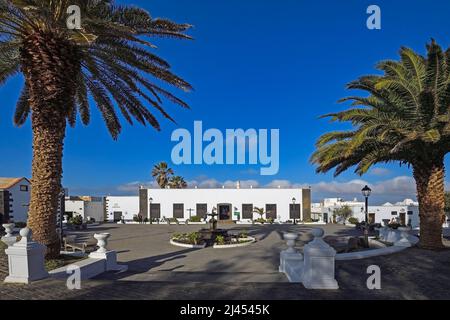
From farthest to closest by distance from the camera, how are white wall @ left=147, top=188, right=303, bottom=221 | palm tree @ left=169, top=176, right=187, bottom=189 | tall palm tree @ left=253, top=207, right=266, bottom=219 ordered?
palm tree @ left=169, top=176, right=187, bottom=189 → white wall @ left=147, top=188, right=303, bottom=221 → tall palm tree @ left=253, top=207, right=266, bottom=219

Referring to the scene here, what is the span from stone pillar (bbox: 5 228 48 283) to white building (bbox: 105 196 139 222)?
43.0 m

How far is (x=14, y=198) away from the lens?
32.8 metres

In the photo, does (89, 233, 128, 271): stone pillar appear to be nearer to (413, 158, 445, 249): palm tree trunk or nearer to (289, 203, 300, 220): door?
(413, 158, 445, 249): palm tree trunk

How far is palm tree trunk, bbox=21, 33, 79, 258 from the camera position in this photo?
971 centimetres

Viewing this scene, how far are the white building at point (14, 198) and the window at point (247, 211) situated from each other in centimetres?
2553

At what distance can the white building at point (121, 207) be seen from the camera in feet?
164

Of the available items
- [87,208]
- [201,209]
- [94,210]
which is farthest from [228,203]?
[87,208]

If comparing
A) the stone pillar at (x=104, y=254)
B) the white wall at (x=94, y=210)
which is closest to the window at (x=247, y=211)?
the white wall at (x=94, y=210)

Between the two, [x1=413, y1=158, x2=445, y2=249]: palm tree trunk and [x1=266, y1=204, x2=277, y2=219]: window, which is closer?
[x1=413, y1=158, x2=445, y2=249]: palm tree trunk

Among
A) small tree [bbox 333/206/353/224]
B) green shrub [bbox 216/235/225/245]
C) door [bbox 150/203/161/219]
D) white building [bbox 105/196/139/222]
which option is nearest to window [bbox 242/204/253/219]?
door [bbox 150/203/161/219]

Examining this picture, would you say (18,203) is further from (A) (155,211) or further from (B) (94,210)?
(B) (94,210)

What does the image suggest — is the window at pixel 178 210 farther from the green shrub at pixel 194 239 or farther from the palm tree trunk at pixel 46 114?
the palm tree trunk at pixel 46 114
